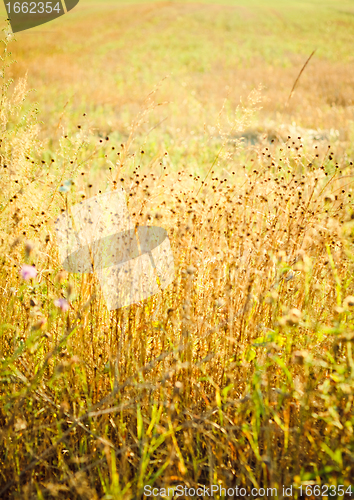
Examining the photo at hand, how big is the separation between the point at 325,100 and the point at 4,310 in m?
12.5

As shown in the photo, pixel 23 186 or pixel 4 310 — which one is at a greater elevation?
pixel 23 186

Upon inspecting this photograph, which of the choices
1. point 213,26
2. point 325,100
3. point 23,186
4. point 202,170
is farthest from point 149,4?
point 23,186

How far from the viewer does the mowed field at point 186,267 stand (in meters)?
1.30

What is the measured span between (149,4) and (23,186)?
40034mm

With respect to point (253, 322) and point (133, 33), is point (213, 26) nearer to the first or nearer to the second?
point (133, 33)

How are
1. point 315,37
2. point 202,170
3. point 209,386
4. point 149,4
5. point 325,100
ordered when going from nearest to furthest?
point 209,386, point 202,170, point 325,100, point 315,37, point 149,4

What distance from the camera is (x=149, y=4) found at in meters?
34.6

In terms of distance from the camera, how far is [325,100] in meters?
11.7

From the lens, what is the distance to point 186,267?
1.67m

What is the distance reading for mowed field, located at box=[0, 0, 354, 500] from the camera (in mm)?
1300

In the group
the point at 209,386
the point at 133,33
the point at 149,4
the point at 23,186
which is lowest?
the point at 209,386

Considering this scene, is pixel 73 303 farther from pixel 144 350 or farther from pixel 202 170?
pixel 202 170

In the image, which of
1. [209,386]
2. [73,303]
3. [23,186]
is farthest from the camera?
[23,186]

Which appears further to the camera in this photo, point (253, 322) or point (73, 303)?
point (73, 303)
